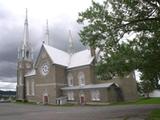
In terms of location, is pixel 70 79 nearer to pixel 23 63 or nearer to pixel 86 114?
pixel 23 63

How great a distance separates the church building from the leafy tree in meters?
29.6

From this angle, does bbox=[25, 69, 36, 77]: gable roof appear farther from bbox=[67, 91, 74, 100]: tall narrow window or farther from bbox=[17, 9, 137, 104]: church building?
bbox=[67, 91, 74, 100]: tall narrow window

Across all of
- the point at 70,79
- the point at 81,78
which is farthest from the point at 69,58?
the point at 81,78

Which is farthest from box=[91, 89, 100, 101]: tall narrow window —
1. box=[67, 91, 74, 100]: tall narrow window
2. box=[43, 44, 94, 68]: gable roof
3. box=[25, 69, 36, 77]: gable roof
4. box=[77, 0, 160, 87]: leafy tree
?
box=[77, 0, 160, 87]: leafy tree

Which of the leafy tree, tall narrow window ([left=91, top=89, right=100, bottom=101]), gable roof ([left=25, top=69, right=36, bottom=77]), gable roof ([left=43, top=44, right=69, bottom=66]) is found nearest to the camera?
the leafy tree

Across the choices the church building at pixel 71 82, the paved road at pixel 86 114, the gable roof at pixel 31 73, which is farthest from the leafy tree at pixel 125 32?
the gable roof at pixel 31 73

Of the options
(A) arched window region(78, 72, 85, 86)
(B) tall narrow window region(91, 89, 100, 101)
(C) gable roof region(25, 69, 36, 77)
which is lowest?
(B) tall narrow window region(91, 89, 100, 101)

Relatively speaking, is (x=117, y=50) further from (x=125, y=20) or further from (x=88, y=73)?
(x=88, y=73)

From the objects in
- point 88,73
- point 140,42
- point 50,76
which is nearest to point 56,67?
point 50,76

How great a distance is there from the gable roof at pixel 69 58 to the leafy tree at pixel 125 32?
38.3 metres

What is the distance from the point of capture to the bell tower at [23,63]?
82000 millimetres

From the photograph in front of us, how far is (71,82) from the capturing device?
65.9 metres

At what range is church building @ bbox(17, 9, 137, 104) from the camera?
182ft

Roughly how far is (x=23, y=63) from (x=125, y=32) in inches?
2646
